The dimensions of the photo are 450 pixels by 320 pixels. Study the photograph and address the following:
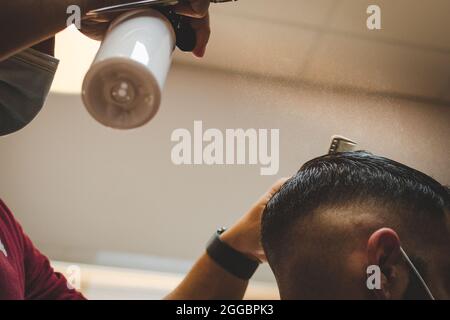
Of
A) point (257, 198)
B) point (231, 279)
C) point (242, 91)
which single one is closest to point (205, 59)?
point (242, 91)

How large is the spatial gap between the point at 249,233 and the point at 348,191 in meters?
0.25

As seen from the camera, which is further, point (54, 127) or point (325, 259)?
point (54, 127)

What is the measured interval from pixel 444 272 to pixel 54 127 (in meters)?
0.63

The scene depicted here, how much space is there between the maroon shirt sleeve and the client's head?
306mm

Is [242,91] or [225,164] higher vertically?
[242,91]

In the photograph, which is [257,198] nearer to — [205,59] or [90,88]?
[205,59]

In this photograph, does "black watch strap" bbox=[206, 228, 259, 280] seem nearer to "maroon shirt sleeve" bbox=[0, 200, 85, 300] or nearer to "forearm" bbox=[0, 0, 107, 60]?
"maroon shirt sleeve" bbox=[0, 200, 85, 300]

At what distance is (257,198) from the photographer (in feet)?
2.76

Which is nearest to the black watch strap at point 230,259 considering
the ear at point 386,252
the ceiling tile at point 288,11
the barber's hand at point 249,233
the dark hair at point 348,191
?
the barber's hand at point 249,233

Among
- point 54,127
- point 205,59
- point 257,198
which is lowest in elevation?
point 257,198

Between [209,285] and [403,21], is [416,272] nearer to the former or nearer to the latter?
[209,285]

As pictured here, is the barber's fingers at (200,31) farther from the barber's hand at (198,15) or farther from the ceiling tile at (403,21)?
the ceiling tile at (403,21)

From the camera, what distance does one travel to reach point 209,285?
2.56ft

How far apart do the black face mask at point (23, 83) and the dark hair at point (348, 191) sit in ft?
1.12
